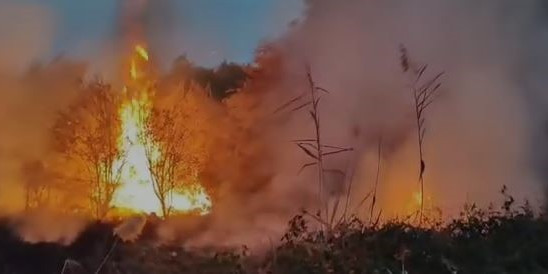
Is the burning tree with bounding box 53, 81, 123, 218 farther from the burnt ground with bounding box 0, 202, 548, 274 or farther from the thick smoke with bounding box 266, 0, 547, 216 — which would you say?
the burnt ground with bounding box 0, 202, 548, 274

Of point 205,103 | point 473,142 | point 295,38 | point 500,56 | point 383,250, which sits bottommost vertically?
point 383,250

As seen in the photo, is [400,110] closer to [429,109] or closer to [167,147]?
[429,109]

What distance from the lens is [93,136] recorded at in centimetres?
2384

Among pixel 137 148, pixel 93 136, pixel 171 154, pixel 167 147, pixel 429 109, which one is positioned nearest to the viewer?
pixel 429 109

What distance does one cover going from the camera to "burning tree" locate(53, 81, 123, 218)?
21625 millimetres

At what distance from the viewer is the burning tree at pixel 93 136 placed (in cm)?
2162

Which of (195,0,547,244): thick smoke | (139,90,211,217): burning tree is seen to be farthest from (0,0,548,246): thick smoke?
(139,90,211,217): burning tree

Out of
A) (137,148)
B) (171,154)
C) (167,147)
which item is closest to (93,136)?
(137,148)

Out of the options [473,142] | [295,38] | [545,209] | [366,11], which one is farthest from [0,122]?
[545,209]

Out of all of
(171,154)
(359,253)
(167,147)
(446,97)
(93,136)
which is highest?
(93,136)

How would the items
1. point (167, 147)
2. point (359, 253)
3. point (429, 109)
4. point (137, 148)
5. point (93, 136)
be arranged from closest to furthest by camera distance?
point (359, 253), point (429, 109), point (93, 136), point (167, 147), point (137, 148)

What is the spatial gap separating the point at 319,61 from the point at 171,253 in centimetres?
643

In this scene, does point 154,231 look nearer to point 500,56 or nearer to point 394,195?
point 394,195

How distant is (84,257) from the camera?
8203 mm
